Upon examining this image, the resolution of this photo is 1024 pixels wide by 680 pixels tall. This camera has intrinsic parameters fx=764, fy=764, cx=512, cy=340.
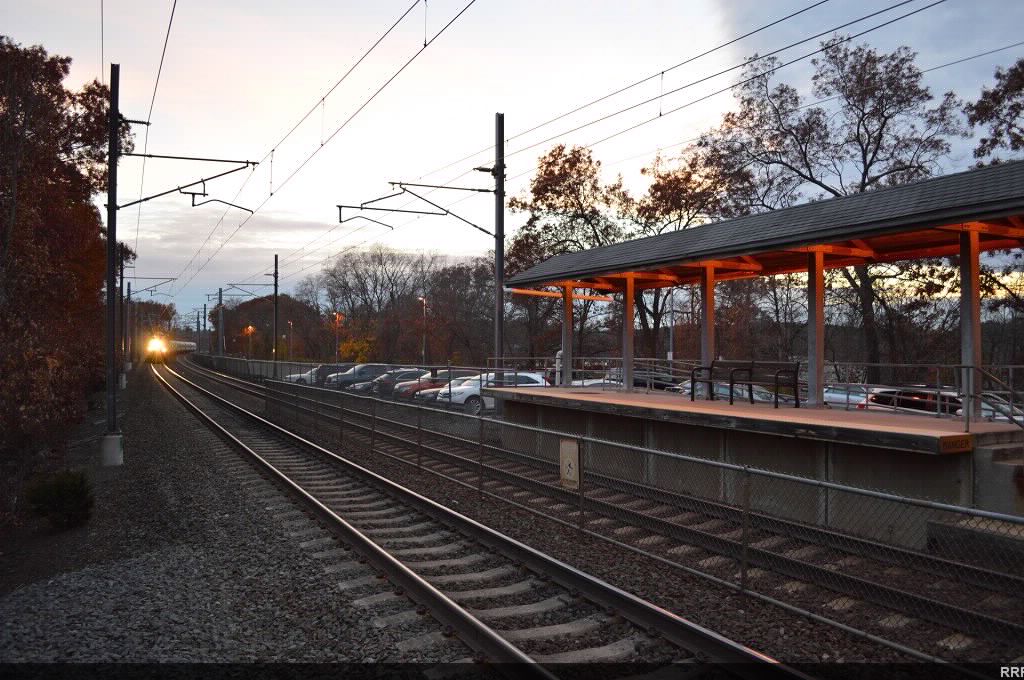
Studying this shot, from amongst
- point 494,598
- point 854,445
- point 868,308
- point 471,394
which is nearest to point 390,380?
point 471,394

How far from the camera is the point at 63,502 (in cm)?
1134

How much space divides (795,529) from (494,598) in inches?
163

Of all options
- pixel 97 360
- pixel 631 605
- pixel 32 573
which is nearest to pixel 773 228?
pixel 631 605

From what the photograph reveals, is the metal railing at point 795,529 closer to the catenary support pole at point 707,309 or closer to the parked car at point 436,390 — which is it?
the catenary support pole at point 707,309

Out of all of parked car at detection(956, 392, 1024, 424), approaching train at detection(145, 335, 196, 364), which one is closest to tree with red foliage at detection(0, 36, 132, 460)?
parked car at detection(956, 392, 1024, 424)

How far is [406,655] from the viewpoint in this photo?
5.86m

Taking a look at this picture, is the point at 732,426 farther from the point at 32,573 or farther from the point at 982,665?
the point at 32,573

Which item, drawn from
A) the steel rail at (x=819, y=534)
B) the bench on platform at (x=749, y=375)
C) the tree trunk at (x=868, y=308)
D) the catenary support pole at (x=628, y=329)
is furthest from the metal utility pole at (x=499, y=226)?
the tree trunk at (x=868, y=308)

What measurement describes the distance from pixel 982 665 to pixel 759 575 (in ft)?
8.05

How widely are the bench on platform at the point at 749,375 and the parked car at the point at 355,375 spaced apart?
19.9 meters

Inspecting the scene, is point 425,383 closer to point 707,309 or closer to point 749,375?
point 707,309

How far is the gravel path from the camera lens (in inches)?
239

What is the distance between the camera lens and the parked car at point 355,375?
34.4 m

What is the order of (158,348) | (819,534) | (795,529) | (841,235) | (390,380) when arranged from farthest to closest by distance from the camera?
(158,348)
(390,380)
(841,235)
(795,529)
(819,534)
